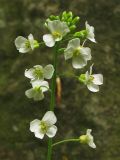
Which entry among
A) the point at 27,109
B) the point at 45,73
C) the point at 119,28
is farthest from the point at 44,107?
the point at 45,73

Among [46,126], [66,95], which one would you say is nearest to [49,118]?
[46,126]

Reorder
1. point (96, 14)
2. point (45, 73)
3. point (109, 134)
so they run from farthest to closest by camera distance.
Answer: point (96, 14) < point (109, 134) < point (45, 73)

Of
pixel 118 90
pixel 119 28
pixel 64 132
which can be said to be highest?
pixel 119 28

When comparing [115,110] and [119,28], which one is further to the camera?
[119,28]

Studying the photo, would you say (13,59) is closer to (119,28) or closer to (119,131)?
(119,28)

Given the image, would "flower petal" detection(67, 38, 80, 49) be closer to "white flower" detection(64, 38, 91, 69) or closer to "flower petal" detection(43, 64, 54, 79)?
"white flower" detection(64, 38, 91, 69)

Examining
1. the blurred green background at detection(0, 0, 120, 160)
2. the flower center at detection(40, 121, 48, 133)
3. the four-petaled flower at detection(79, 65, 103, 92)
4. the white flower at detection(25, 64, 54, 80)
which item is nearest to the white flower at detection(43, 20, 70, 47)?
the white flower at detection(25, 64, 54, 80)

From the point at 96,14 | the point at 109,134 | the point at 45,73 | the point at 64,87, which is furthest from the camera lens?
the point at 96,14
